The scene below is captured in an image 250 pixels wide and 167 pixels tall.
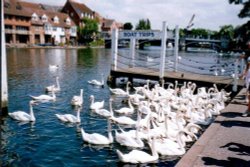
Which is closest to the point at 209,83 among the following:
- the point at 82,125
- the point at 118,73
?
the point at 118,73

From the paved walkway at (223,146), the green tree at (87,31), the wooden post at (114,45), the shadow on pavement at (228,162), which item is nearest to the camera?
the shadow on pavement at (228,162)

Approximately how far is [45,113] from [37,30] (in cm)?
7830

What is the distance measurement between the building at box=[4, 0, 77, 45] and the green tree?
2.03 metres

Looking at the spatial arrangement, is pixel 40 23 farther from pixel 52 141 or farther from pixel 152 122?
pixel 152 122

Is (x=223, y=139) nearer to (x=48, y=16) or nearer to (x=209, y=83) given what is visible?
(x=209, y=83)

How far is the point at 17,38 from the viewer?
8438 cm

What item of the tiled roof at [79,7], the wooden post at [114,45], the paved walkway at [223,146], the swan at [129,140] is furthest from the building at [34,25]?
the paved walkway at [223,146]

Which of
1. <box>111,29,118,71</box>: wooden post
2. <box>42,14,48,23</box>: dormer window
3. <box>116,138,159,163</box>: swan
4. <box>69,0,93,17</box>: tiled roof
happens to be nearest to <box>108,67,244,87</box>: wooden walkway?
<box>111,29,118,71</box>: wooden post

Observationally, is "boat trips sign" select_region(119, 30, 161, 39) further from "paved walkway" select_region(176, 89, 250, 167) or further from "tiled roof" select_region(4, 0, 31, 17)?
"tiled roof" select_region(4, 0, 31, 17)

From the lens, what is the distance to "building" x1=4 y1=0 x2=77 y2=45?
80.5 metres

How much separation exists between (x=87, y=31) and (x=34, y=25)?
20.3 meters

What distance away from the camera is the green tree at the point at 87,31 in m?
103

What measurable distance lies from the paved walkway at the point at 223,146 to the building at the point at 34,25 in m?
76.8

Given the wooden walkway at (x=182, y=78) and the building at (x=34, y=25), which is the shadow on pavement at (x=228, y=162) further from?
the building at (x=34, y=25)
